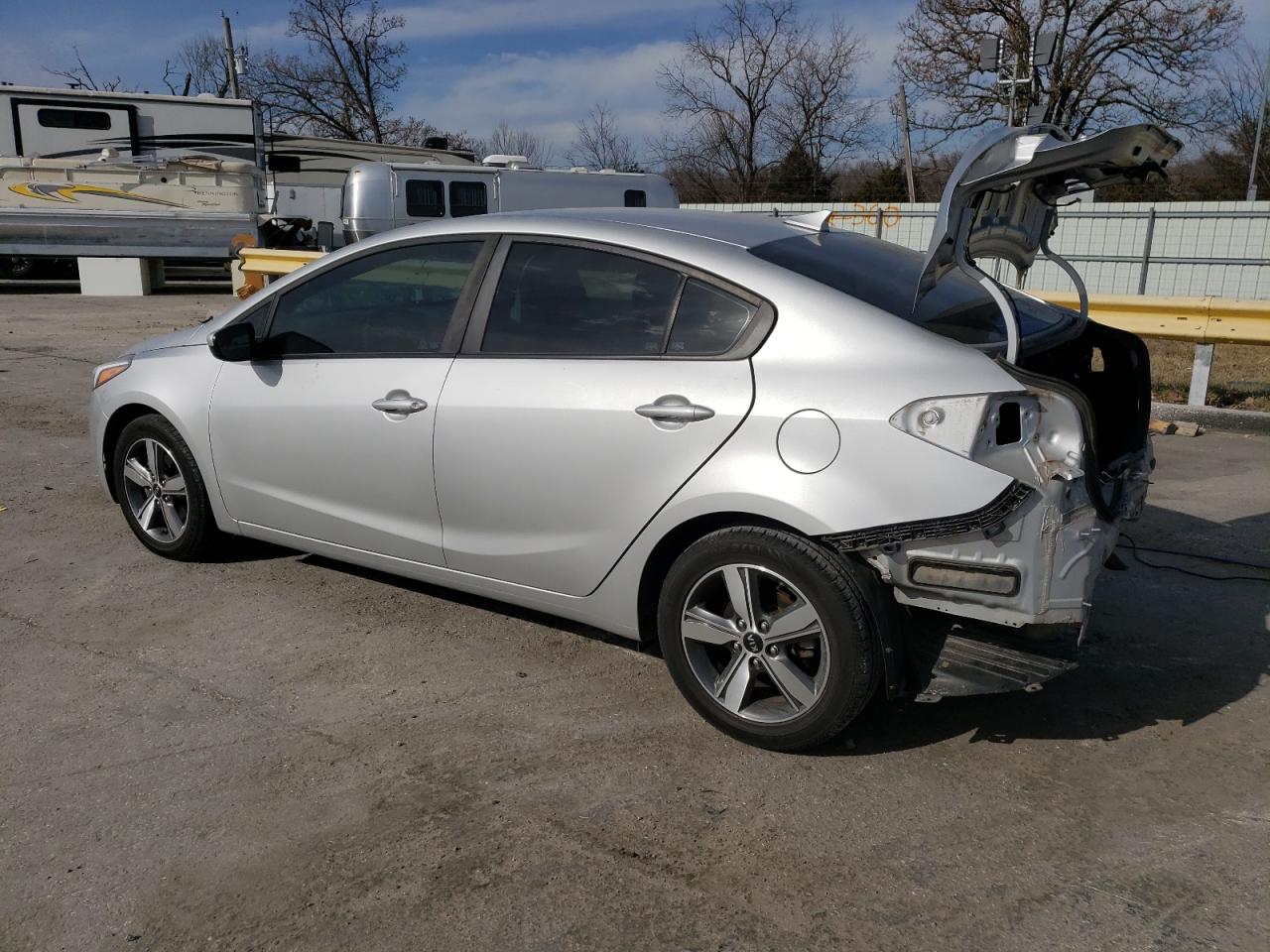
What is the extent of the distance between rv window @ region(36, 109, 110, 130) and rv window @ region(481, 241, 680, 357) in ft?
Answer: 65.3

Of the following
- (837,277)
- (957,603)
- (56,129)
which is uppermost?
(56,129)

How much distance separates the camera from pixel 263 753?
3.35 meters

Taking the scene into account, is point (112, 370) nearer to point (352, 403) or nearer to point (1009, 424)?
point (352, 403)

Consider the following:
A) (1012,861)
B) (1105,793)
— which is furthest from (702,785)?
(1105,793)

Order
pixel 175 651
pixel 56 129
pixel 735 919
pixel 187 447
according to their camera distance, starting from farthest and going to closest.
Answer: pixel 56 129 → pixel 187 447 → pixel 175 651 → pixel 735 919

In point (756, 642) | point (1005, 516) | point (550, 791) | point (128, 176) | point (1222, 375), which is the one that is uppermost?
point (128, 176)

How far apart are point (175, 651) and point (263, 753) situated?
97 centimetres

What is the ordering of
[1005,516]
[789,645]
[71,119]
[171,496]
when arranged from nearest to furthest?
[1005,516] → [789,645] → [171,496] → [71,119]

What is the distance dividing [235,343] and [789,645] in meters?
2.63

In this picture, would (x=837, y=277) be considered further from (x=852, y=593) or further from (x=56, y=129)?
(x=56, y=129)

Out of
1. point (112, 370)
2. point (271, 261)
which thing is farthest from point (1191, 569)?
point (271, 261)

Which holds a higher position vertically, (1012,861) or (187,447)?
(187,447)

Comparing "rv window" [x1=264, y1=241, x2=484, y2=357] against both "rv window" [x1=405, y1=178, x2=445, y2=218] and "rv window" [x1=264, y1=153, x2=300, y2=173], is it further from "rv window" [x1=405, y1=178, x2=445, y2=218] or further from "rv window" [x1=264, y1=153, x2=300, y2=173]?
"rv window" [x1=264, y1=153, x2=300, y2=173]

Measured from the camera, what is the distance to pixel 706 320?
3.46 meters
